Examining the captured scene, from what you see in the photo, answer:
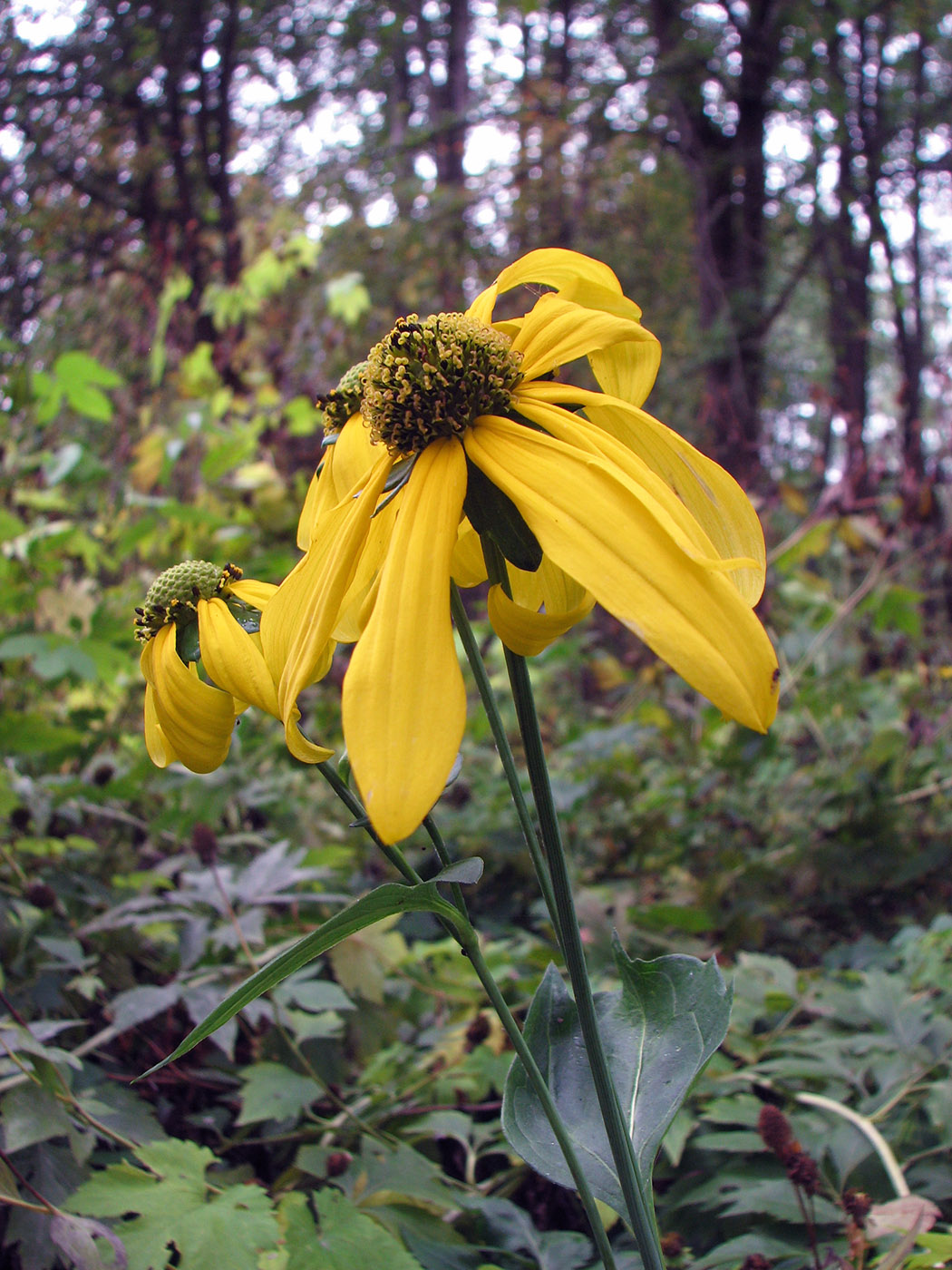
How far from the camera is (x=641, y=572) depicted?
0.55 meters

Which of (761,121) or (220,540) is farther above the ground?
(761,121)

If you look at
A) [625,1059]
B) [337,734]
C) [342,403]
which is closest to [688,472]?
[342,403]

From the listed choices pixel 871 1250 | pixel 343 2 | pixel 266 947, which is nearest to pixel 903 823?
pixel 871 1250

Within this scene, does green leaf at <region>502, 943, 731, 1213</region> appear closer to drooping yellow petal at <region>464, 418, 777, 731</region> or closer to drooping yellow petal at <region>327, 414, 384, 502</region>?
drooping yellow petal at <region>464, 418, 777, 731</region>

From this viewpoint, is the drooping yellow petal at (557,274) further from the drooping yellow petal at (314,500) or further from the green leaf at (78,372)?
the green leaf at (78,372)

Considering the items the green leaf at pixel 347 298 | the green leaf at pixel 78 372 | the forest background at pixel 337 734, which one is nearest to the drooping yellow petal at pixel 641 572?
the forest background at pixel 337 734

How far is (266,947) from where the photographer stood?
139cm

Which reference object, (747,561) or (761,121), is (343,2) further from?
(747,561)

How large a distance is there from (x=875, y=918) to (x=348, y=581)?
1.88 m

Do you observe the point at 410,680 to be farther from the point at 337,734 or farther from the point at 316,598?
the point at 337,734

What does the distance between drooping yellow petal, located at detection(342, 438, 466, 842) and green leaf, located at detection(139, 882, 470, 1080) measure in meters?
0.06

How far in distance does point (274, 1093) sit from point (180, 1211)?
29cm

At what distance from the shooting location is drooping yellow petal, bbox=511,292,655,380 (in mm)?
706

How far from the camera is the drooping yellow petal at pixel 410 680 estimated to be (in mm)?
494
